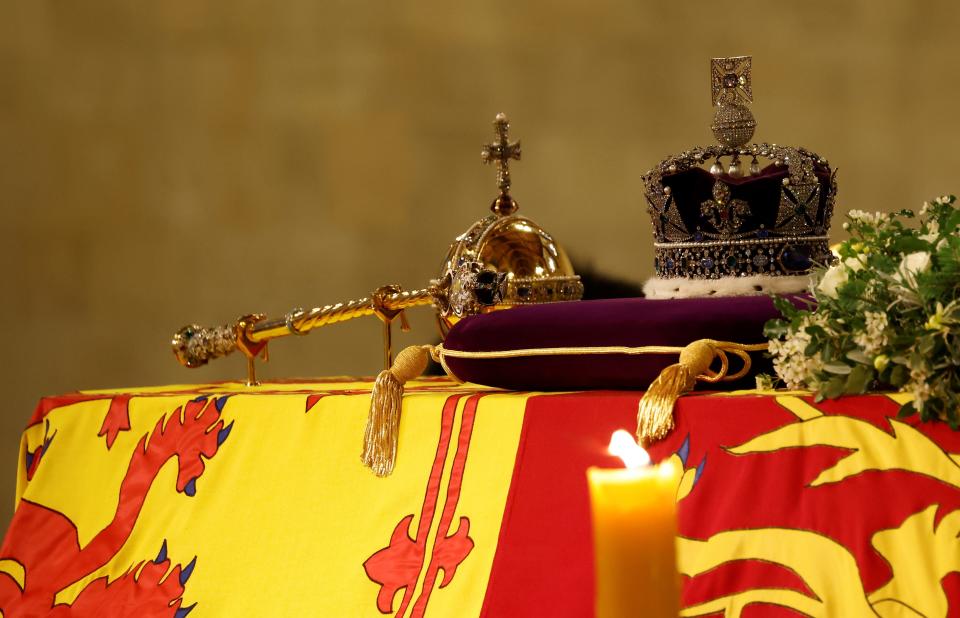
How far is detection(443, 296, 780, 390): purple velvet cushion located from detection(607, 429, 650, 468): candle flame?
0.78m

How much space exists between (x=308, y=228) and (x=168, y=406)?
1793 millimetres

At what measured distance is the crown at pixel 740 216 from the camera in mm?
1479

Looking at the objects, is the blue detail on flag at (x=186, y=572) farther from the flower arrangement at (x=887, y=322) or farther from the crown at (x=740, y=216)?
the flower arrangement at (x=887, y=322)

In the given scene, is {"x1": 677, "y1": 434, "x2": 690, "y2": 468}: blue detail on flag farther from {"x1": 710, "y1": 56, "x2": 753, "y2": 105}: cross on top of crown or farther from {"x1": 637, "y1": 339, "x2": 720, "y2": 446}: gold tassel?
{"x1": 710, "y1": 56, "x2": 753, "y2": 105}: cross on top of crown

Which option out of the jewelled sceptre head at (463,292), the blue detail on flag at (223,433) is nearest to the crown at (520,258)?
the jewelled sceptre head at (463,292)

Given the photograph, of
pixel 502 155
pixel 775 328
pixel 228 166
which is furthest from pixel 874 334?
pixel 228 166

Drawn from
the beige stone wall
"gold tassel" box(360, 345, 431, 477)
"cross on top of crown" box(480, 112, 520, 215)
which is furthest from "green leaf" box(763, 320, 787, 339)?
the beige stone wall

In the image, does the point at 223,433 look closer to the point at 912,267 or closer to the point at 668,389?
the point at 668,389

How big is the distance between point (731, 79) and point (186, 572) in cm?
A: 94

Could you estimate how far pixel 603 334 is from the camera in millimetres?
1327

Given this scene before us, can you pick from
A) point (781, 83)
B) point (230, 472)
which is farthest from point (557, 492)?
point (781, 83)

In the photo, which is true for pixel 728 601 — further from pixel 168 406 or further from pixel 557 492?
pixel 168 406

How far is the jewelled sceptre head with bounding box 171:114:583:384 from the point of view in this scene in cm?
182

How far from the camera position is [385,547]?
1378mm
